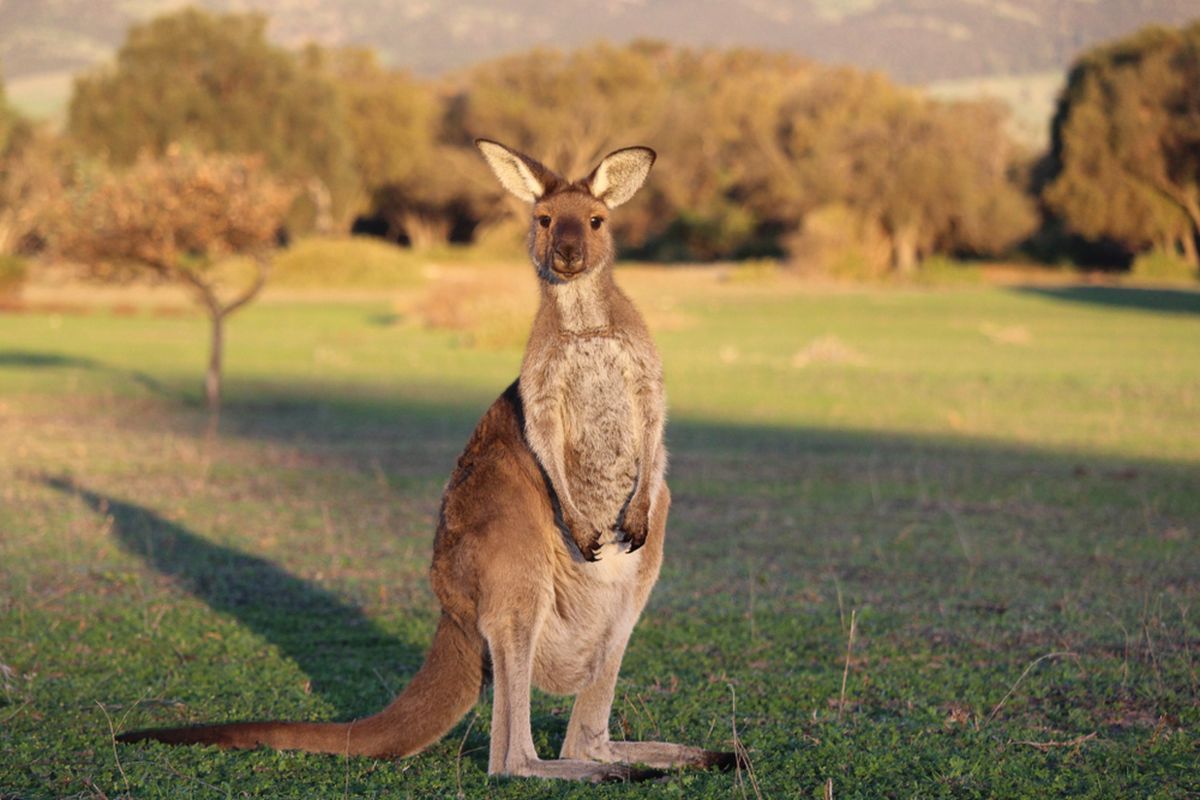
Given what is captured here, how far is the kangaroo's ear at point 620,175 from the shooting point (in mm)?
4859

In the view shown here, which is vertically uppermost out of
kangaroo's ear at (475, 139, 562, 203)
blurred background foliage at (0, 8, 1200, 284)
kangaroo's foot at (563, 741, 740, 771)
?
blurred background foliage at (0, 8, 1200, 284)

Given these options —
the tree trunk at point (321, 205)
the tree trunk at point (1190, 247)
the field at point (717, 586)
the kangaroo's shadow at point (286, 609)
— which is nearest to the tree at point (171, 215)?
the field at point (717, 586)

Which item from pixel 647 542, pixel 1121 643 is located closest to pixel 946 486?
pixel 1121 643

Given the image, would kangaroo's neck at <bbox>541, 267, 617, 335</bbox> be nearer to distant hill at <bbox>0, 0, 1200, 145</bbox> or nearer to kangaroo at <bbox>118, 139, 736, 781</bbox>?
kangaroo at <bbox>118, 139, 736, 781</bbox>

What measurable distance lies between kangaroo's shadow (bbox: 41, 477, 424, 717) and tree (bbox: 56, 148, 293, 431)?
23.1 ft

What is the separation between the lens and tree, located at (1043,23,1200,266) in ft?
165

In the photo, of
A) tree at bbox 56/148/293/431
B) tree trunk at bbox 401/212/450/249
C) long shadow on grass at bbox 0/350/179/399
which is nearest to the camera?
tree at bbox 56/148/293/431

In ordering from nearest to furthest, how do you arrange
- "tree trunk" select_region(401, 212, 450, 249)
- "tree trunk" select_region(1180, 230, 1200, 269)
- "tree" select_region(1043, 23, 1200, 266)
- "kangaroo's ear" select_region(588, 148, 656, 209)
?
"kangaroo's ear" select_region(588, 148, 656, 209)
"tree" select_region(1043, 23, 1200, 266)
"tree trunk" select_region(1180, 230, 1200, 269)
"tree trunk" select_region(401, 212, 450, 249)

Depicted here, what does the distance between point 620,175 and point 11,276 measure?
43.8m

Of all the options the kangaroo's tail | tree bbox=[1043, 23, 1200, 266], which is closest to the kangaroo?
the kangaroo's tail

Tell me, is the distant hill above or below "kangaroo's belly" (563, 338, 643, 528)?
above

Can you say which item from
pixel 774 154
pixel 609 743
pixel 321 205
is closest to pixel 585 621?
pixel 609 743

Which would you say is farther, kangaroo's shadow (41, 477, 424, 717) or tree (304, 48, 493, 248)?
tree (304, 48, 493, 248)

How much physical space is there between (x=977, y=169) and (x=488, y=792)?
5435 cm
